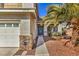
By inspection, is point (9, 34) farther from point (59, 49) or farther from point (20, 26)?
point (59, 49)

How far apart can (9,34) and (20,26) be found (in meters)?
0.19

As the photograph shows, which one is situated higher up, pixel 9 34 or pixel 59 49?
pixel 9 34

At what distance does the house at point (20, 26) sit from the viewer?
9.76 feet

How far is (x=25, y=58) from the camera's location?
3043 mm

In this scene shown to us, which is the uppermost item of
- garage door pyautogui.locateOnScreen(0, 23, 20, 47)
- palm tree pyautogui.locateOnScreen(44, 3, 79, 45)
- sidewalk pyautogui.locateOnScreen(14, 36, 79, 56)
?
palm tree pyautogui.locateOnScreen(44, 3, 79, 45)

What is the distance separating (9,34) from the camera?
9.85 ft

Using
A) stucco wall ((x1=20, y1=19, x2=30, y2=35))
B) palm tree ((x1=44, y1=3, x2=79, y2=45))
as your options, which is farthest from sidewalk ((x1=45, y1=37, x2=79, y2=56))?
stucco wall ((x1=20, y1=19, x2=30, y2=35))

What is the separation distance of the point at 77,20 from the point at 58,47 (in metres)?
0.47

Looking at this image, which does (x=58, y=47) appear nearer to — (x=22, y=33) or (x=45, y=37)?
(x=45, y=37)

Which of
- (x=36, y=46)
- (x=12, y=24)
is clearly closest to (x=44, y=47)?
(x=36, y=46)

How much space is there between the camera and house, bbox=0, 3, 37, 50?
2975 mm

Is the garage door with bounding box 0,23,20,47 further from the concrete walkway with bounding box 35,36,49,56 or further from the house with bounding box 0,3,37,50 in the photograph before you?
the concrete walkway with bounding box 35,36,49,56

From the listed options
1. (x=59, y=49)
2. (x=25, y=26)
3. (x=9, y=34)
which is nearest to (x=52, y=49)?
(x=59, y=49)

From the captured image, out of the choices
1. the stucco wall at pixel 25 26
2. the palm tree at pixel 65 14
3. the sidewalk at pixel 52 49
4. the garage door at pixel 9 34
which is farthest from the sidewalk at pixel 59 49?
the garage door at pixel 9 34
